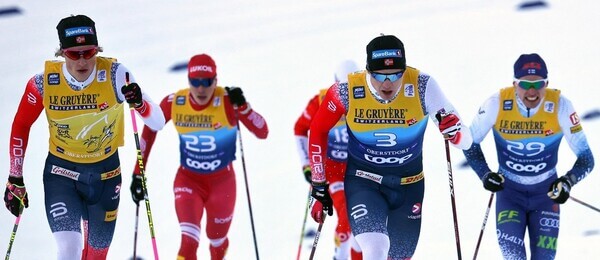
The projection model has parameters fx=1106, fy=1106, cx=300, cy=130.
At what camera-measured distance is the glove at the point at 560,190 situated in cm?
755

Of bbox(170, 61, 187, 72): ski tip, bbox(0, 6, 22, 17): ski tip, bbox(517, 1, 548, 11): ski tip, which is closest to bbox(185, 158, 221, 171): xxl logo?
bbox(170, 61, 187, 72): ski tip

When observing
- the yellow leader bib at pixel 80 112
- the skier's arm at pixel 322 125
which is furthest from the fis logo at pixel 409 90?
the yellow leader bib at pixel 80 112

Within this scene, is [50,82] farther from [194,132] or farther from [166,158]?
[166,158]

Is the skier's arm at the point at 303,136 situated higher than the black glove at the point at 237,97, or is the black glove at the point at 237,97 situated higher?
the black glove at the point at 237,97

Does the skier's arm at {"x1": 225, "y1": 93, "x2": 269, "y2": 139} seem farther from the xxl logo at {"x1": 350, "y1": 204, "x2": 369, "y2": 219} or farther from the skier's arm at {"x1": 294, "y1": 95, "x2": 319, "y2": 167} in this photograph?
the xxl logo at {"x1": 350, "y1": 204, "x2": 369, "y2": 219}

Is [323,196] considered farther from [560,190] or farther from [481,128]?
[560,190]

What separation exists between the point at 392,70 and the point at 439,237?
5066 millimetres

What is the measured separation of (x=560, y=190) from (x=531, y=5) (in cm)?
1442

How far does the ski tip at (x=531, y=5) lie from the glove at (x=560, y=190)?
13.7 m

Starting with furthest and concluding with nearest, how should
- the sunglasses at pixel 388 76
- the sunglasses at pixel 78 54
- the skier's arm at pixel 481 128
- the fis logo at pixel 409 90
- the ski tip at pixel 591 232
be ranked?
the ski tip at pixel 591 232
the skier's arm at pixel 481 128
the sunglasses at pixel 78 54
the fis logo at pixel 409 90
the sunglasses at pixel 388 76

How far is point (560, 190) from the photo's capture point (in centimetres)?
755

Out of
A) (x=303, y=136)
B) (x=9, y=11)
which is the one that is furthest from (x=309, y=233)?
(x=9, y=11)

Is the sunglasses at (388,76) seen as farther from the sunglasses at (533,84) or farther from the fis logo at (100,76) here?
the fis logo at (100,76)

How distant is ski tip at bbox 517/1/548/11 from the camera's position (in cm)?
2109
